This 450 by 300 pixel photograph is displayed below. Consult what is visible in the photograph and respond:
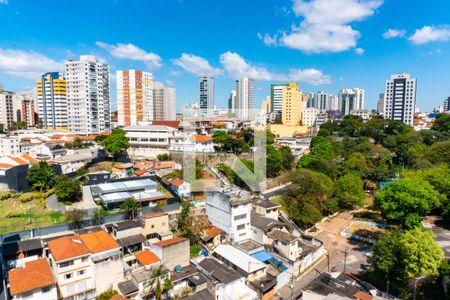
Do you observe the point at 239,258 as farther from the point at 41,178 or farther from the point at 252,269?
the point at 41,178

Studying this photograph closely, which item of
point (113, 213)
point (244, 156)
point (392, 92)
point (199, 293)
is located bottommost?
point (199, 293)

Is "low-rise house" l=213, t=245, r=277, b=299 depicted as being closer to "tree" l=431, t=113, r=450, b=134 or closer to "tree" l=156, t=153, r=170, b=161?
"tree" l=156, t=153, r=170, b=161

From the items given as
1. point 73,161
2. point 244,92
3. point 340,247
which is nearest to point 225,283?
point 340,247

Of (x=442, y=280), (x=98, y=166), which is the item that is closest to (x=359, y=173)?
(x=442, y=280)

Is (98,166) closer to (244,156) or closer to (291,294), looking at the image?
(244,156)

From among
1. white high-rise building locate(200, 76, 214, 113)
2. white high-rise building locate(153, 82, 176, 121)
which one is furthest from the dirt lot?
white high-rise building locate(153, 82, 176, 121)
